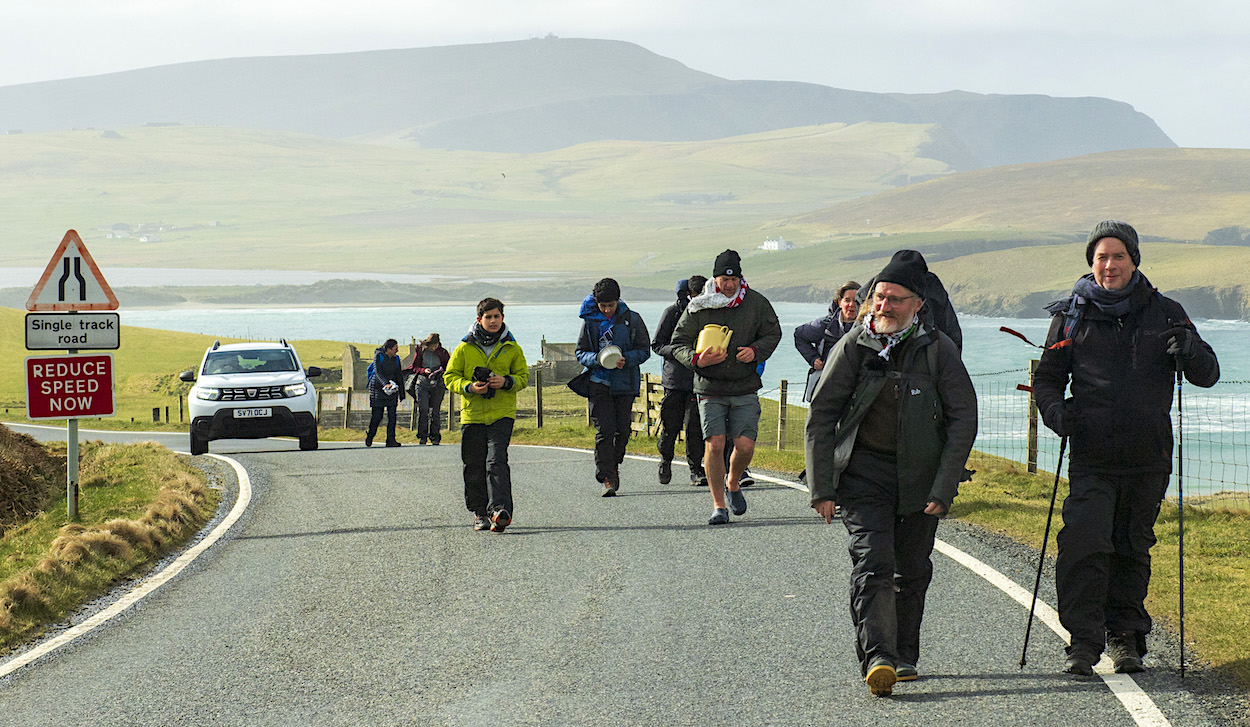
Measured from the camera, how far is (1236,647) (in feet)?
19.0

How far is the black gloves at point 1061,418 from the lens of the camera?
558 centimetres

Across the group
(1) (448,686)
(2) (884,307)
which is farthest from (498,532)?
(2) (884,307)

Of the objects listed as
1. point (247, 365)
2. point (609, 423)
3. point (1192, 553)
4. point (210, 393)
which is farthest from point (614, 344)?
point (247, 365)

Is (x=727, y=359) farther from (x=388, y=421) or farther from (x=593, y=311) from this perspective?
(x=388, y=421)

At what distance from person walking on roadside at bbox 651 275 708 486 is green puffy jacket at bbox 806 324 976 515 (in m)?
5.31

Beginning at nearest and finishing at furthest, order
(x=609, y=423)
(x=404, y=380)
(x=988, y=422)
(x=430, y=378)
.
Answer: (x=609, y=423) → (x=430, y=378) → (x=404, y=380) → (x=988, y=422)

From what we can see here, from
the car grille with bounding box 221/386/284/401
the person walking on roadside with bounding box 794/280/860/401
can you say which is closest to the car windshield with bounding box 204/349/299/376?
the car grille with bounding box 221/386/284/401

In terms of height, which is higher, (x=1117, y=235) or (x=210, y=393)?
(x=1117, y=235)

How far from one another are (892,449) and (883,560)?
47 cm

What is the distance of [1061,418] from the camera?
219 inches

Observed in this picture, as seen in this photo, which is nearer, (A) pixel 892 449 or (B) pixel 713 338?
(A) pixel 892 449

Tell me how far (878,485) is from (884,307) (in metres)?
0.76

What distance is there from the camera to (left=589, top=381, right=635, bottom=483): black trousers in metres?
11.2

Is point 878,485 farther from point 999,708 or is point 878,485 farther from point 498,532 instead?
point 498,532
